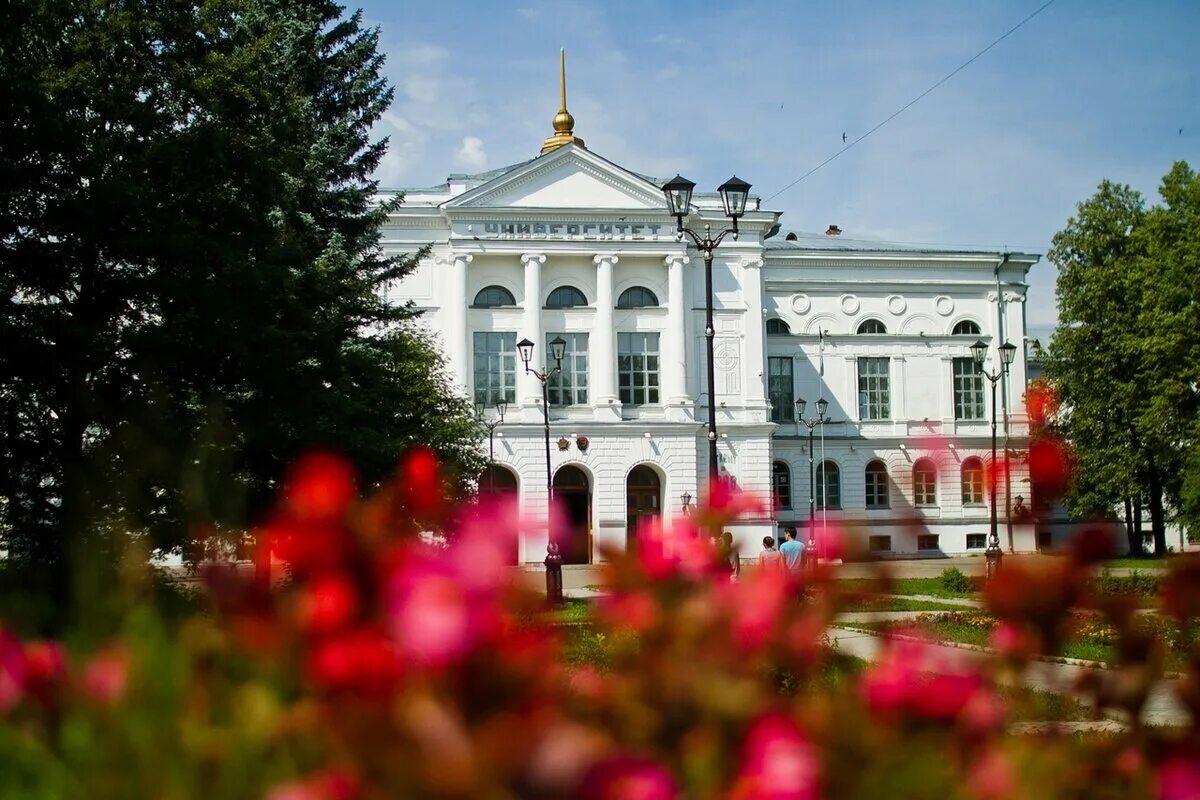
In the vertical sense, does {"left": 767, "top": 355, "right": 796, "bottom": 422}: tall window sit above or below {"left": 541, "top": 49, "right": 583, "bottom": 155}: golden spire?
below

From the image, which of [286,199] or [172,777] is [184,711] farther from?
[286,199]

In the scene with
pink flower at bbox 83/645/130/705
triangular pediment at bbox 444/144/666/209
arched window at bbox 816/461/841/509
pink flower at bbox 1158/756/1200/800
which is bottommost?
arched window at bbox 816/461/841/509

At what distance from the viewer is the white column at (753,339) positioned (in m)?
42.8

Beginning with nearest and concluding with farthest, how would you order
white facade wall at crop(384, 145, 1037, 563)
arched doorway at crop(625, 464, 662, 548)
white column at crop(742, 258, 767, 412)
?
white facade wall at crop(384, 145, 1037, 563)
arched doorway at crop(625, 464, 662, 548)
white column at crop(742, 258, 767, 412)

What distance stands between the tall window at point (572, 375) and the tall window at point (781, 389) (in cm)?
804

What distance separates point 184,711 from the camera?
146cm

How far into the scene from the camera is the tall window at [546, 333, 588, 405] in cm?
4150

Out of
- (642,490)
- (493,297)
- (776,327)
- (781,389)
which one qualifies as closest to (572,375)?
(493,297)

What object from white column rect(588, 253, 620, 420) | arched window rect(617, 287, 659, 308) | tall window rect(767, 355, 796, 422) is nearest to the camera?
white column rect(588, 253, 620, 420)

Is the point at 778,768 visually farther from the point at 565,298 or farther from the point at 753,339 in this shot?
the point at 753,339

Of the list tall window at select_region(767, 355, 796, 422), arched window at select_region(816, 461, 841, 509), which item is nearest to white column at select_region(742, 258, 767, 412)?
tall window at select_region(767, 355, 796, 422)

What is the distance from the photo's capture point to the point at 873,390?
46.8m

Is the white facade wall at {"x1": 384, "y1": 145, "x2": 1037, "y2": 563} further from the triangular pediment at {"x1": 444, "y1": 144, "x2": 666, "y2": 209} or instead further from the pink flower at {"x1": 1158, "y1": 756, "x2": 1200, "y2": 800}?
the pink flower at {"x1": 1158, "y1": 756, "x2": 1200, "y2": 800}

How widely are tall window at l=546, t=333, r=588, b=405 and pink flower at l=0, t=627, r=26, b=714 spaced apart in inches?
1570
